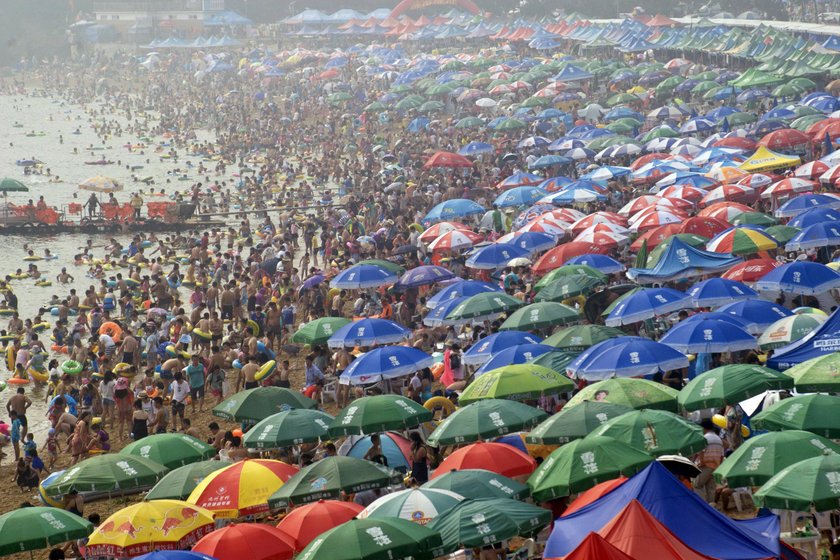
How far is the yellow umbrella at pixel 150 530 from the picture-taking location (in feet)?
38.2

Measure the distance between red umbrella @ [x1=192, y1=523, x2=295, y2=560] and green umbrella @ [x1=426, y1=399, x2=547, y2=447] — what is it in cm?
282

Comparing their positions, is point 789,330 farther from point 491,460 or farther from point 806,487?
point 806,487

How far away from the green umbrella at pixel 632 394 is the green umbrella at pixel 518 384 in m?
0.87

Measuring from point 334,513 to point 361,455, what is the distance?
8.82ft

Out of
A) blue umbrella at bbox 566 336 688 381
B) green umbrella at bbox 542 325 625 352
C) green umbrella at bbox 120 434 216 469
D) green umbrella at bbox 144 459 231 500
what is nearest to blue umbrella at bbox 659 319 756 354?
blue umbrella at bbox 566 336 688 381

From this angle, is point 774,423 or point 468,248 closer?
point 774,423

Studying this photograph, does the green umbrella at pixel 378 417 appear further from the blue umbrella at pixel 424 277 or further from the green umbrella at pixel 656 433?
the blue umbrella at pixel 424 277

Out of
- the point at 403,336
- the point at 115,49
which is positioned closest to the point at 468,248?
the point at 403,336

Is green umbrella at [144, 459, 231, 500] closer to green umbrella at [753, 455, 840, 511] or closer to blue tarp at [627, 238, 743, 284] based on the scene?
green umbrella at [753, 455, 840, 511]

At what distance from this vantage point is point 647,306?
1767cm

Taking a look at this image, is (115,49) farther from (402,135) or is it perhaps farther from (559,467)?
(559,467)

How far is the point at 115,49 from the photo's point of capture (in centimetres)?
9444

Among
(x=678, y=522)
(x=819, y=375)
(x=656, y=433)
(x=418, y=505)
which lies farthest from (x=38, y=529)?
(x=819, y=375)

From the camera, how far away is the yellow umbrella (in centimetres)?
1166
